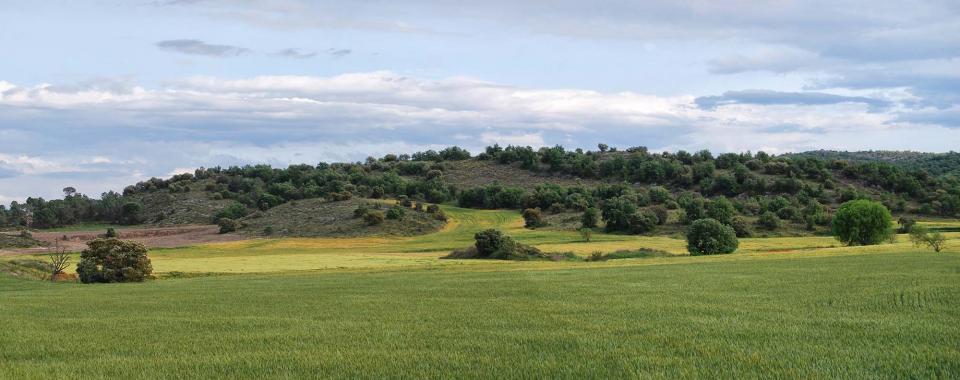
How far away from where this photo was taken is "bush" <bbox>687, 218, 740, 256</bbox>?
230 feet

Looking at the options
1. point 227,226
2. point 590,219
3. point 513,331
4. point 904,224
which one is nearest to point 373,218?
point 227,226

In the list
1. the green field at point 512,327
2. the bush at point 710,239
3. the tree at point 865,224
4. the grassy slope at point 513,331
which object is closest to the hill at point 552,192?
the tree at point 865,224

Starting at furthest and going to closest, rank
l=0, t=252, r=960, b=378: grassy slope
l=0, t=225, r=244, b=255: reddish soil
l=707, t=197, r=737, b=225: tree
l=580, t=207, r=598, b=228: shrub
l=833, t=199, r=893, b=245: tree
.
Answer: l=580, t=207, r=598, b=228: shrub < l=707, t=197, r=737, b=225: tree < l=0, t=225, r=244, b=255: reddish soil < l=833, t=199, r=893, b=245: tree < l=0, t=252, r=960, b=378: grassy slope

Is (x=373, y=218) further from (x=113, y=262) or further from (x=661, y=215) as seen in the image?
(x=113, y=262)

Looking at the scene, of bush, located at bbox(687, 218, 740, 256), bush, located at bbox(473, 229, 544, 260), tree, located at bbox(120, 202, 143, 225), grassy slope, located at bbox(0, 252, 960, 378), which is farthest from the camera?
tree, located at bbox(120, 202, 143, 225)

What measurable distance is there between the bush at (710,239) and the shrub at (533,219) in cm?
3204

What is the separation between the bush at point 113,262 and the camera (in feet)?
156

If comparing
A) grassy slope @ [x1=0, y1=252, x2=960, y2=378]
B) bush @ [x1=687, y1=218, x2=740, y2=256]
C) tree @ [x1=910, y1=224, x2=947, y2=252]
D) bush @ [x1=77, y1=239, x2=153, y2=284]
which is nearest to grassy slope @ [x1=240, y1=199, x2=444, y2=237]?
bush @ [x1=687, y1=218, x2=740, y2=256]

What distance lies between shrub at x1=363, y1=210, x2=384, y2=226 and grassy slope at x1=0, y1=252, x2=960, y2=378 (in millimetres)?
65223

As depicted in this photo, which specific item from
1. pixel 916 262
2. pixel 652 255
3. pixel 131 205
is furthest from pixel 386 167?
pixel 916 262

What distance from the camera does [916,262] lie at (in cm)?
4188

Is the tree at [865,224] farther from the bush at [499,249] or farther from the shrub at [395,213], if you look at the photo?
the shrub at [395,213]

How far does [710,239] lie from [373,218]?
1669 inches

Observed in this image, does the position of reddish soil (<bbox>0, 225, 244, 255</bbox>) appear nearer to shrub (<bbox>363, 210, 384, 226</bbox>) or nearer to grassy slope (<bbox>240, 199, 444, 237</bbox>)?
grassy slope (<bbox>240, 199, 444, 237</bbox>)
